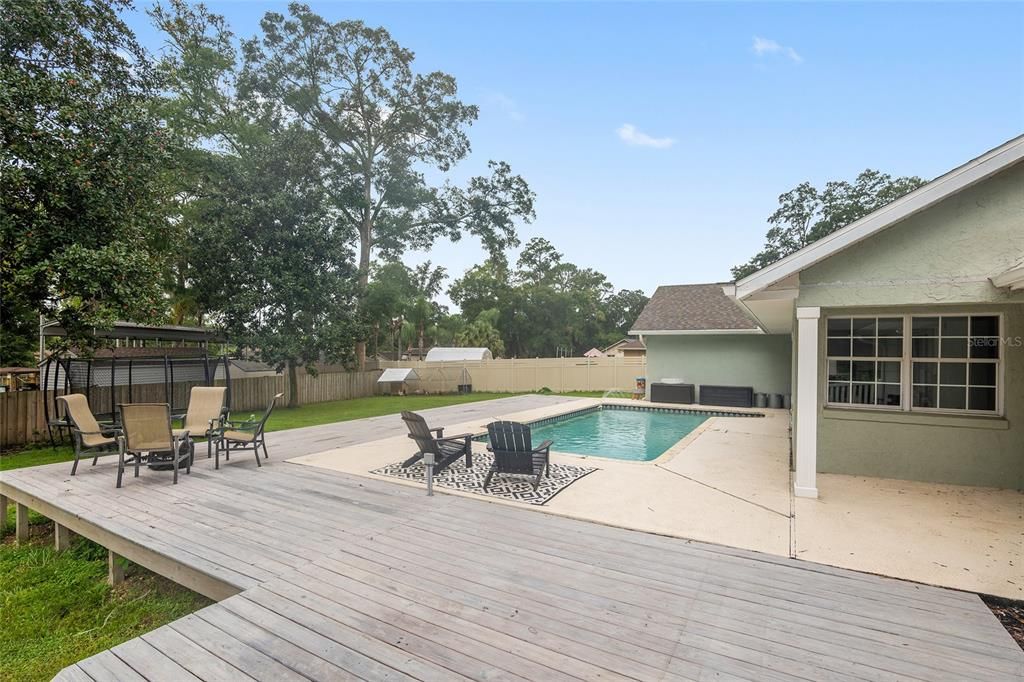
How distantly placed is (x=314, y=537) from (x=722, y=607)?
3479 mm

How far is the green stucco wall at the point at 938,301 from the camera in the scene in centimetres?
496

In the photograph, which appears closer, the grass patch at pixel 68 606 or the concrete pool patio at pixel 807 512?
the grass patch at pixel 68 606

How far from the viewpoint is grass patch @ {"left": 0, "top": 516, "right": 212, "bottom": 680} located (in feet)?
11.8

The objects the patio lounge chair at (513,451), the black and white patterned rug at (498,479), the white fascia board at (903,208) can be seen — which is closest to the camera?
the white fascia board at (903,208)

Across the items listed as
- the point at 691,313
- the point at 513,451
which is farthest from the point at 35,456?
the point at 691,313

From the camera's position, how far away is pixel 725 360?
54.9 feet

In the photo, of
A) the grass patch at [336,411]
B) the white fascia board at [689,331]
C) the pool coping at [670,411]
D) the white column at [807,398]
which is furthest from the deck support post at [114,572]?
the white fascia board at [689,331]

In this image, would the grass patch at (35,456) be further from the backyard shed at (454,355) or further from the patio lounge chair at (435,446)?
the backyard shed at (454,355)

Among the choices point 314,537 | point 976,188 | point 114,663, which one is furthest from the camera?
point 976,188

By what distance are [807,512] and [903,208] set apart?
136 inches

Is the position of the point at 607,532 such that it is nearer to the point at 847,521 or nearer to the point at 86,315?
the point at 847,521

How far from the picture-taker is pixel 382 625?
9.36ft

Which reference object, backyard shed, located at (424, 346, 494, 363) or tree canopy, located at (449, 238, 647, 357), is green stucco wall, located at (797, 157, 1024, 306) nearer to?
backyard shed, located at (424, 346, 494, 363)

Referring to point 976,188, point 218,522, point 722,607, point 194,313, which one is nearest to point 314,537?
point 218,522
